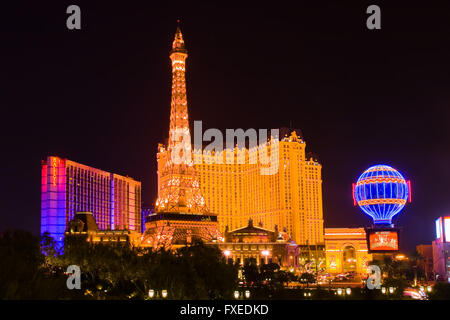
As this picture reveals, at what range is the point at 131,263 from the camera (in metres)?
53.0

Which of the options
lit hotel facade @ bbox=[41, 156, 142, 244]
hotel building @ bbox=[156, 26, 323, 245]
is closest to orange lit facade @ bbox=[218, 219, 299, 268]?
hotel building @ bbox=[156, 26, 323, 245]

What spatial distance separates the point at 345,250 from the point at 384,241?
70164 millimetres

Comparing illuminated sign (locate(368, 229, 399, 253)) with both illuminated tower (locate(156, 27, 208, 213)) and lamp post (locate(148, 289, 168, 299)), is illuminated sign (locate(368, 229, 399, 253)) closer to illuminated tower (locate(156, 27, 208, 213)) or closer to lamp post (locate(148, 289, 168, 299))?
illuminated tower (locate(156, 27, 208, 213))

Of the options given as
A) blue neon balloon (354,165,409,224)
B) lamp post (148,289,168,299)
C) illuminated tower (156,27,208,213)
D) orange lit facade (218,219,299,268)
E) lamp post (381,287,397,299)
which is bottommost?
lamp post (381,287,397,299)

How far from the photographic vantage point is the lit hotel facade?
452 ft

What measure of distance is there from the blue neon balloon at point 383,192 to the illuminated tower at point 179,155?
159 feet

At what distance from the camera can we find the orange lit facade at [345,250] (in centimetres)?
16062

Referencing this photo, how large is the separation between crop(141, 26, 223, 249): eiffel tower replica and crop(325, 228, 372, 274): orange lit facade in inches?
1466

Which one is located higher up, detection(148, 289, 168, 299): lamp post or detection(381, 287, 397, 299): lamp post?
detection(148, 289, 168, 299): lamp post

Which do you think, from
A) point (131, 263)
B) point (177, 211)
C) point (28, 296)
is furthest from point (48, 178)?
point (28, 296)

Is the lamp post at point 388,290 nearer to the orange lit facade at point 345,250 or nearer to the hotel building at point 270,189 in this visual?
the hotel building at point 270,189

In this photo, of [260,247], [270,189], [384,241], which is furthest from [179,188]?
[384,241]
